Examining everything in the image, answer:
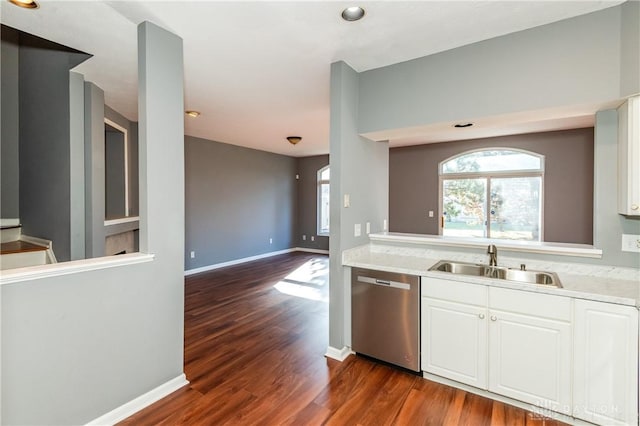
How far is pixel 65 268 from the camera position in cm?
167

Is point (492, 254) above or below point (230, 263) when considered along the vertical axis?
above

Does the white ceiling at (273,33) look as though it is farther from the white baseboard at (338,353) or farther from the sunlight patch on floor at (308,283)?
the sunlight patch on floor at (308,283)

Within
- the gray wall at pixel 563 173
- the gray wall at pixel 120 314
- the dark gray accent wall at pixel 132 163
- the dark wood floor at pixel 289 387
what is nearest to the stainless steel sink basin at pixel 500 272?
the dark wood floor at pixel 289 387

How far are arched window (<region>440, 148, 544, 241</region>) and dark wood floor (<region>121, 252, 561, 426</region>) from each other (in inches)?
163

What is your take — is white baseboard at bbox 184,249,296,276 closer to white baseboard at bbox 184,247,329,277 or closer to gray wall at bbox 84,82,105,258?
white baseboard at bbox 184,247,329,277

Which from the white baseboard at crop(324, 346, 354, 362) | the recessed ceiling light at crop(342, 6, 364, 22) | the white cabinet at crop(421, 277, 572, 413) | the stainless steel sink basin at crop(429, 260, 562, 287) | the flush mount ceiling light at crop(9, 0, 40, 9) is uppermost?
the flush mount ceiling light at crop(9, 0, 40, 9)

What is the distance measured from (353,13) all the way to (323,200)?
254 inches

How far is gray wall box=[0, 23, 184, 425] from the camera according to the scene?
1.55 m

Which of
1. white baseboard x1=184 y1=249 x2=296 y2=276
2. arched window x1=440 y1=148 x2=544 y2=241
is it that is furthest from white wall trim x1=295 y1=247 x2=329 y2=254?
arched window x1=440 y1=148 x2=544 y2=241

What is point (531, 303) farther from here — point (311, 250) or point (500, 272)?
point (311, 250)

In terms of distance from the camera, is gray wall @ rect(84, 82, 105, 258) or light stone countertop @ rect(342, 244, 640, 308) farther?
gray wall @ rect(84, 82, 105, 258)

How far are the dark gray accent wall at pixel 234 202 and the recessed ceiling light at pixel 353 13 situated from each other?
4550 mm

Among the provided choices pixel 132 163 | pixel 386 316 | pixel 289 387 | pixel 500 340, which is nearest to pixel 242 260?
pixel 132 163

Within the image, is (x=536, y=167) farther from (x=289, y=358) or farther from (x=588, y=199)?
(x=289, y=358)
